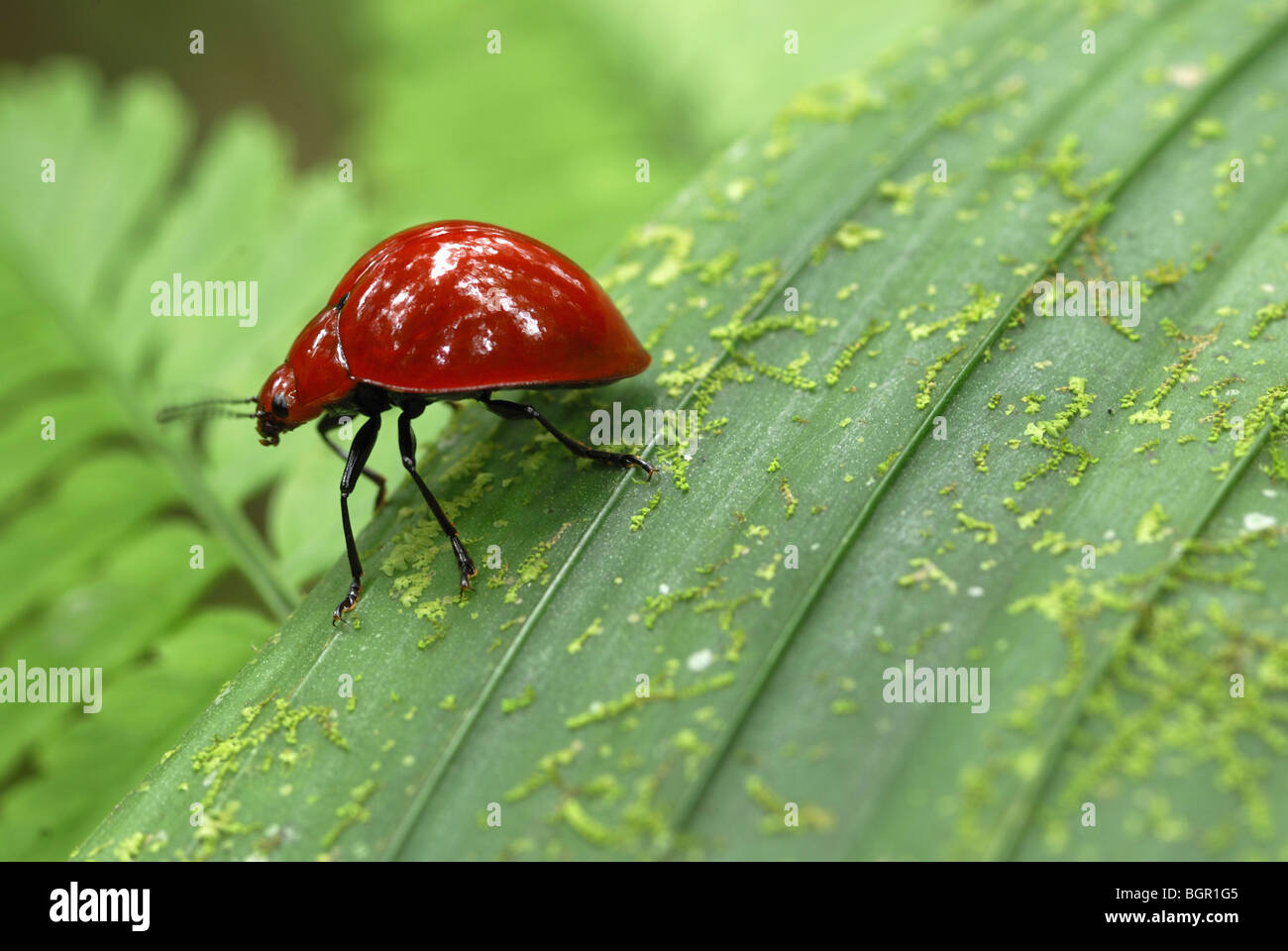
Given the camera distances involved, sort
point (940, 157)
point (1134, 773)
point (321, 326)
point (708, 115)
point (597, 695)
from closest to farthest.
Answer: point (1134, 773)
point (597, 695)
point (321, 326)
point (940, 157)
point (708, 115)

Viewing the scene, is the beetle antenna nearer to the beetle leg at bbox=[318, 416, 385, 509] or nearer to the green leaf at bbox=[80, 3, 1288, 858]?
the beetle leg at bbox=[318, 416, 385, 509]

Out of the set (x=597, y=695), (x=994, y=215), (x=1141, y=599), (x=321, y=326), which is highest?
(x=994, y=215)

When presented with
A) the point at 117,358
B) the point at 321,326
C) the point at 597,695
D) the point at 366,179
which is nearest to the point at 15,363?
the point at 117,358

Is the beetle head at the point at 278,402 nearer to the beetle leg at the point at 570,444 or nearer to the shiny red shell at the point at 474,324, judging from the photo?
the shiny red shell at the point at 474,324

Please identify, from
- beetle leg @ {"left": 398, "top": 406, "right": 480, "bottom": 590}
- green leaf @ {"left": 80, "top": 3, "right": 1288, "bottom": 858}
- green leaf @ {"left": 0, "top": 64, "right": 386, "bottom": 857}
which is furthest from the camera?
green leaf @ {"left": 0, "top": 64, "right": 386, "bottom": 857}

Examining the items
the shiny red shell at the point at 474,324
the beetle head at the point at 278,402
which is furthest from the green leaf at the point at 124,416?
the shiny red shell at the point at 474,324

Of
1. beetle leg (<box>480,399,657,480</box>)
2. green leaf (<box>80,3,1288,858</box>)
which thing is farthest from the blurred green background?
green leaf (<box>80,3,1288,858</box>)

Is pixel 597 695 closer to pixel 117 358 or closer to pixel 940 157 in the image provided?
pixel 940 157
